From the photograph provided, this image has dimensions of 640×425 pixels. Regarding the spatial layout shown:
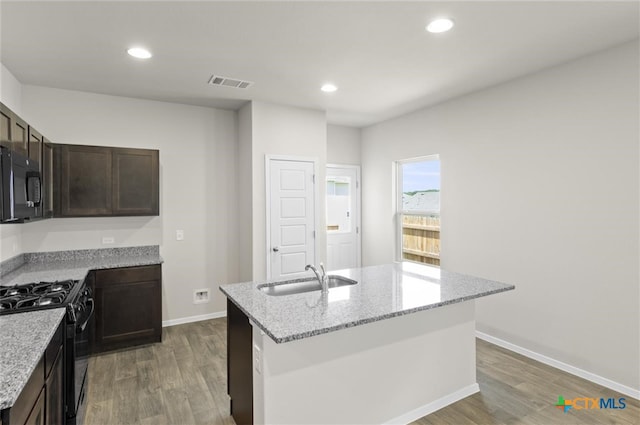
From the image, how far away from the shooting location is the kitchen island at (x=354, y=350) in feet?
6.27

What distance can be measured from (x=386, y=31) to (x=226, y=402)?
3018 mm

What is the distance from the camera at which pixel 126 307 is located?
3.55 metres

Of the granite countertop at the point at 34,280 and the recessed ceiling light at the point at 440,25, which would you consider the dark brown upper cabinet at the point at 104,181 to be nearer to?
the granite countertop at the point at 34,280

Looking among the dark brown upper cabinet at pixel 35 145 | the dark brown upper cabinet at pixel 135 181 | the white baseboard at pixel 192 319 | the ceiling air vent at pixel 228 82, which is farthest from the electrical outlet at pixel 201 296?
the ceiling air vent at pixel 228 82

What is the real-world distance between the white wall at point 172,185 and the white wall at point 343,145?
164 centimetres

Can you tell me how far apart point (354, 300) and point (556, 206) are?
7.50 ft

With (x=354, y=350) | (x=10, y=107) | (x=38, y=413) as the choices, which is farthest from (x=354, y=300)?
(x=10, y=107)

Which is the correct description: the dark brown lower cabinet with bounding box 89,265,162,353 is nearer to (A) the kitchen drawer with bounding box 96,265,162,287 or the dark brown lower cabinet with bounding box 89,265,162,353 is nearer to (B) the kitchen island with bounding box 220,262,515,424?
(A) the kitchen drawer with bounding box 96,265,162,287

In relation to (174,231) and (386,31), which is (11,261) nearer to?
(174,231)

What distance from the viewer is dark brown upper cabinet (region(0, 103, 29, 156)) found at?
2.21 meters

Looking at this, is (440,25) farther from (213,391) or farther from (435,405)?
(213,391)

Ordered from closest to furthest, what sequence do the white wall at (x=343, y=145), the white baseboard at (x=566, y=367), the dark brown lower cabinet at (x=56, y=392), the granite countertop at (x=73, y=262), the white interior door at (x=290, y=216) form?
the dark brown lower cabinet at (x=56, y=392)
the white baseboard at (x=566, y=367)
the granite countertop at (x=73, y=262)
the white interior door at (x=290, y=216)
the white wall at (x=343, y=145)

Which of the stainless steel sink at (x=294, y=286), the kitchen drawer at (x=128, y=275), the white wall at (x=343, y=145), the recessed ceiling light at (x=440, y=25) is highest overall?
the recessed ceiling light at (x=440, y=25)

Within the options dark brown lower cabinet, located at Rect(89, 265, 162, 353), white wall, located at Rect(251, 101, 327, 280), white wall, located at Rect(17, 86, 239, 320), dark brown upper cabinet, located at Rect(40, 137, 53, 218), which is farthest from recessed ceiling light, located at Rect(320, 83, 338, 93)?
→ dark brown upper cabinet, located at Rect(40, 137, 53, 218)
